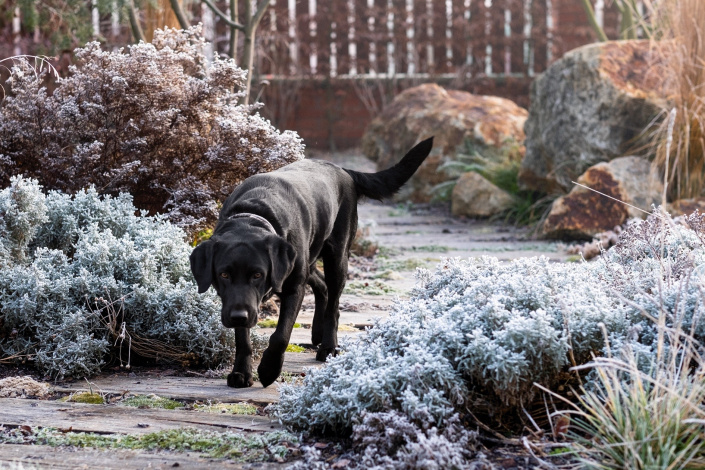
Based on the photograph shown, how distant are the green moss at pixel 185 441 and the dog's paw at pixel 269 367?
0.64 metres

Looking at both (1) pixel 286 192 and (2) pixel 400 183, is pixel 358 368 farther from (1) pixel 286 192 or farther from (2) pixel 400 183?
(2) pixel 400 183

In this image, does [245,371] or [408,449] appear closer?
[408,449]

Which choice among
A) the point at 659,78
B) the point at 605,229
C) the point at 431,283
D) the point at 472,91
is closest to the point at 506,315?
the point at 431,283

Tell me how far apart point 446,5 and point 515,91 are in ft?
6.49

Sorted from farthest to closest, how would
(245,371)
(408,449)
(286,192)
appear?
(286,192) → (245,371) → (408,449)

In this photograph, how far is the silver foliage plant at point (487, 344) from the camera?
238 cm

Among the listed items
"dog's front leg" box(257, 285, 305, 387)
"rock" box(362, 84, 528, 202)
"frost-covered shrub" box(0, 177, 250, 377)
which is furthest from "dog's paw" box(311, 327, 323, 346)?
"rock" box(362, 84, 528, 202)

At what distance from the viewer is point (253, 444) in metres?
2.45

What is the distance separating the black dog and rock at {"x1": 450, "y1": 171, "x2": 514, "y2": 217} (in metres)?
4.55

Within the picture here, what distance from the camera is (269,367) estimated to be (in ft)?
10.5

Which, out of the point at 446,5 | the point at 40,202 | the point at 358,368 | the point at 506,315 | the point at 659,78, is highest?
the point at 446,5

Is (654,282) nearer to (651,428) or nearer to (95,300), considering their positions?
(651,428)

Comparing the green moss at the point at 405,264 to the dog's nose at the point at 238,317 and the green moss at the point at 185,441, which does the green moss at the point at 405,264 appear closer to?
the dog's nose at the point at 238,317

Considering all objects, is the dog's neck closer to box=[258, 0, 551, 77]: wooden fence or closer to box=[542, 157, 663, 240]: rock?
box=[542, 157, 663, 240]: rock
